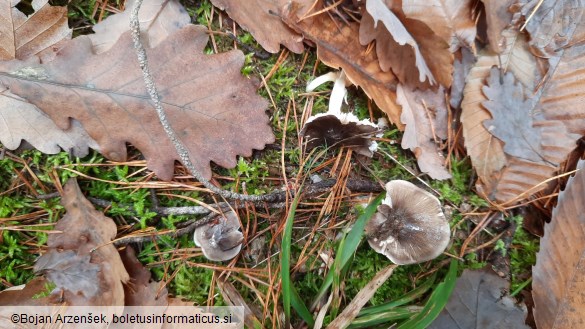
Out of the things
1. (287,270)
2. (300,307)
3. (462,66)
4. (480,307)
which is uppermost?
(462,66)

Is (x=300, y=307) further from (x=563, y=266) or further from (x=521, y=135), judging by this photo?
(x=521, y=135)

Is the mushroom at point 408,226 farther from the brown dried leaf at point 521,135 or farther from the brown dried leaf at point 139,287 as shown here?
the brown dried leaf at point 139,287

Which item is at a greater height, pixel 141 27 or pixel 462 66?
pixel 141 27

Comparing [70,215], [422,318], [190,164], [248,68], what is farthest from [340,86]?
[70,215]

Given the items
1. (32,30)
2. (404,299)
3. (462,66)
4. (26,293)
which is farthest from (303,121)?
(26,293)

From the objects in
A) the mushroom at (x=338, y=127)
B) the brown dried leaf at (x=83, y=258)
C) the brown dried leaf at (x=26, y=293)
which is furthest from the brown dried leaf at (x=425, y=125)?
the brown dried leaf at (x=26, y=293)

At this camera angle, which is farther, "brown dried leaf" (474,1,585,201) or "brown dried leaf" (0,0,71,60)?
"brown dried leaf" (474,1,585,201)

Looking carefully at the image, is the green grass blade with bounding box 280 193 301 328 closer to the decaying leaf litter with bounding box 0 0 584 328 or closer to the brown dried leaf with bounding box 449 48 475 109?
the decaying leaf litter with bounding box 0 0 584 328

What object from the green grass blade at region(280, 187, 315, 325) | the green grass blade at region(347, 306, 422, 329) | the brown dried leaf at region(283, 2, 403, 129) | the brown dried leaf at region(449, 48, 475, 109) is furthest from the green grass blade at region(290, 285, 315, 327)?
the brown dried leaf at region(449, 48, 475, 109)
